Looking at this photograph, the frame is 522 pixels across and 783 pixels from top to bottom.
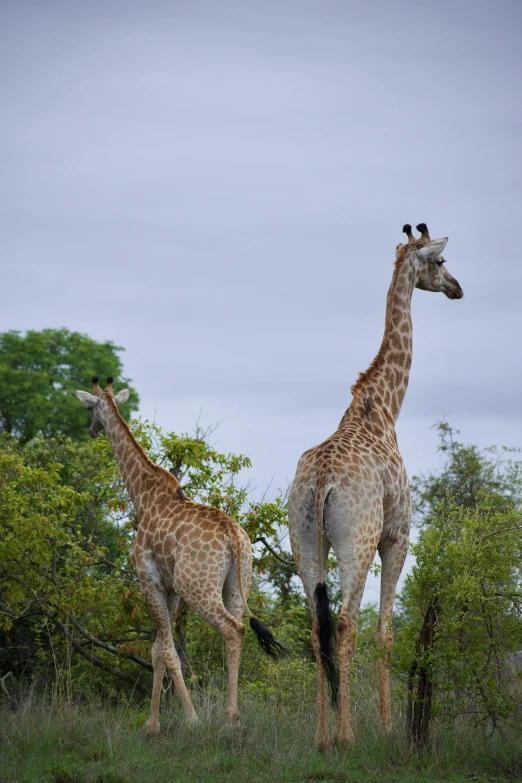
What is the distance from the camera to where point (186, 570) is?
9945 millimetres

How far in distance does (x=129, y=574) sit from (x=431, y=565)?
677 cm

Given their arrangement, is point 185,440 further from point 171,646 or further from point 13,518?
point 171,646

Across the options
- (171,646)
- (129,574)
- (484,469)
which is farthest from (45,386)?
(171,646)

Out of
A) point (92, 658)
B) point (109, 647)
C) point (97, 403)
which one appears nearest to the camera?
point (97, 403)

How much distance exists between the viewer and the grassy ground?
7.55m

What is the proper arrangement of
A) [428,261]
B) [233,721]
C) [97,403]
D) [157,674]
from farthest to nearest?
[97,403] → [428,261] → [157,674] → [233,721]

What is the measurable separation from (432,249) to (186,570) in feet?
14.2

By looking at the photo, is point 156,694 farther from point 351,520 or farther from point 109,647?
point 109,647

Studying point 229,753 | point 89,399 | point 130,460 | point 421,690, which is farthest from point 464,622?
point 89,399

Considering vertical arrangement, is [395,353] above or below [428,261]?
below

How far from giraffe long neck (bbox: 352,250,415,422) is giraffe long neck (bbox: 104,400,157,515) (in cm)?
278

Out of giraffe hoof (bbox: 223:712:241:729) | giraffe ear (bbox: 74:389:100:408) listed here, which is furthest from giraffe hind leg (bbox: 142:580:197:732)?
giraffe ear (bbox: 74:389:100:408)

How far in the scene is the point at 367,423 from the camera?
31.8 ft

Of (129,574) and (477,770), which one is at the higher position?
(129,574)
